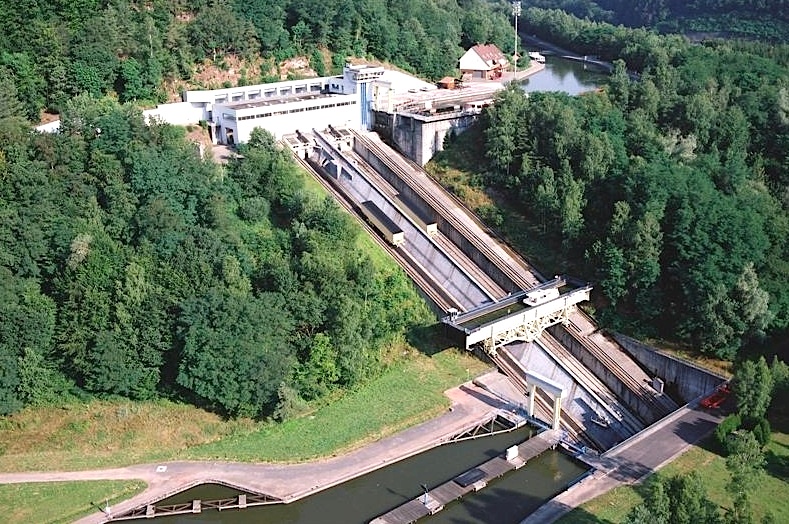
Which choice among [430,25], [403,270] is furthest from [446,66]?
[403,270]

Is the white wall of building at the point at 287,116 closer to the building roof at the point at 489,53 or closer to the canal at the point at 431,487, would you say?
the building roof at the point at 489,53

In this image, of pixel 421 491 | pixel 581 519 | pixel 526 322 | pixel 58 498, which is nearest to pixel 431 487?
pixel 421 491

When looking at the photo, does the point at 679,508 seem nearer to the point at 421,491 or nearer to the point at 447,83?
the point at 421,491

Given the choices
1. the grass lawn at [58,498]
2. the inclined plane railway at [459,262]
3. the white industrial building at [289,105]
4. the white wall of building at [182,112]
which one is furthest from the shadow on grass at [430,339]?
the white wall of building at [182,112]

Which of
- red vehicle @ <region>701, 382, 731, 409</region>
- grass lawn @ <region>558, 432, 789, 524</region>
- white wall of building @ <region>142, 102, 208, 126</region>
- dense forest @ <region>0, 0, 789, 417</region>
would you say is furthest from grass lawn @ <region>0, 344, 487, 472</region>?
white wall of building @ <region>142, 102, 208, 126</region>

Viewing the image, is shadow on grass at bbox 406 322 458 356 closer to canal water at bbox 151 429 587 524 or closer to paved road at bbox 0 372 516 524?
paved road at bbox 0 372 516 524

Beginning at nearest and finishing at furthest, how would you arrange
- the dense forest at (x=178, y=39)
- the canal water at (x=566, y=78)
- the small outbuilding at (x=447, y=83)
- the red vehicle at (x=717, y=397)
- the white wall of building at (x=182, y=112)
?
the red vehicle at (x=717, y=397), the dense forest at (x=178, y=39), the white wall of building at (x=182, y=112), the small outbuilding at (x=447, y=83), the canal water at (x=566, y=78)
